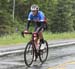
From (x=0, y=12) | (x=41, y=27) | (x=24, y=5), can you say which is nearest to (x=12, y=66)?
(x=41, y=27)

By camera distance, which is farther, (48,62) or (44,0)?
(44,0)

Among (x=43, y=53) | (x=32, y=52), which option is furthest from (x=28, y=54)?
(x=43, y=53)

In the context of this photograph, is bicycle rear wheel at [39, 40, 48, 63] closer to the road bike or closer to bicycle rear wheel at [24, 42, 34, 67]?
the road bike

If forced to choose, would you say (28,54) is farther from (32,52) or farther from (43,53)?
(43,53)

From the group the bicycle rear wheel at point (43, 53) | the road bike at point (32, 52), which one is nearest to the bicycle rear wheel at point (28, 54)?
the road bike at point (32, 52)

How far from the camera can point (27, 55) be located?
1043 cm

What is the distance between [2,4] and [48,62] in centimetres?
3889

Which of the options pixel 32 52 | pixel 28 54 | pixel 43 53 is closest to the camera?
pixel 28 54

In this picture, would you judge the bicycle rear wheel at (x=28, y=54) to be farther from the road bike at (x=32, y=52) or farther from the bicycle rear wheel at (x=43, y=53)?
the bicycle rear wheel at (x=43, y=53)

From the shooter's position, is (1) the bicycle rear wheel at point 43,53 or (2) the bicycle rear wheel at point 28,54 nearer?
(2) the bicycle rear wheel at point 28,54

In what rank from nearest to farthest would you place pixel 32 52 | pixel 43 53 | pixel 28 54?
pixel 28 54, pixel 32 52, pixel 43 53

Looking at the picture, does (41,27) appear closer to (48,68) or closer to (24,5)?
(48,68)

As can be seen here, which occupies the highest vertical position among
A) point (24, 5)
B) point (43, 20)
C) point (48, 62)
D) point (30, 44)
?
point (43, 20)

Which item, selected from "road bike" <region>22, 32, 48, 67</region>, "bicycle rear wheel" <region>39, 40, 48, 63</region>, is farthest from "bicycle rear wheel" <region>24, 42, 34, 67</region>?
"bicycle rear wheel" <region>39, 40, 48, 63</region>
